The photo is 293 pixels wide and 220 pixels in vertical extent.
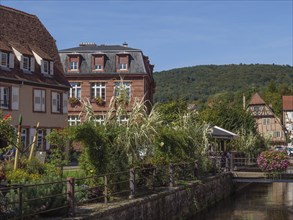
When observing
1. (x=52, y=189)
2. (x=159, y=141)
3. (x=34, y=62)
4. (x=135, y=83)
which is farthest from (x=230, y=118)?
(x=52, y=189)

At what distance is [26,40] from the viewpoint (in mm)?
40094

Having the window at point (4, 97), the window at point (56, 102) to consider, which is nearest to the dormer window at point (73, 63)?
the window at point (56, 102)

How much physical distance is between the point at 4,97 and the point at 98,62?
17.2 m

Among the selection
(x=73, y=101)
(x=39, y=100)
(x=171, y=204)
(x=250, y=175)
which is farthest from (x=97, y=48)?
(x=171, y=204)

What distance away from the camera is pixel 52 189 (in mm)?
11711

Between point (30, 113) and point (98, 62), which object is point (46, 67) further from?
point (98, 62)

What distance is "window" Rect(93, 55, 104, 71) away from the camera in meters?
51.6

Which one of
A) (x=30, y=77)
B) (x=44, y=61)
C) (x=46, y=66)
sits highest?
(x=44, y=61)

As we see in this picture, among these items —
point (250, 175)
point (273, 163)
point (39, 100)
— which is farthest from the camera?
point (39, 100)

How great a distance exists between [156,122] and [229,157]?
12806mm

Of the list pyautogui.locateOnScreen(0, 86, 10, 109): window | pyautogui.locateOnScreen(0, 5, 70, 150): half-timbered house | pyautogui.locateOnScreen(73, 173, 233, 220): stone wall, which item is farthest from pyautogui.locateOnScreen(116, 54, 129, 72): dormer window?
pyautogui.locateOnScreen(73, 173, 233, 220): stone wall

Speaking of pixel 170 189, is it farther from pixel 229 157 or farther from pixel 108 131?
pixel 229 157

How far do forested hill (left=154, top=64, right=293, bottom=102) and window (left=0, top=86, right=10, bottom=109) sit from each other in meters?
117

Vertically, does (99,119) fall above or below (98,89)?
below
